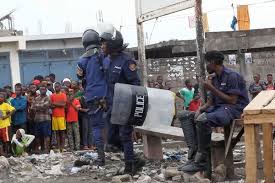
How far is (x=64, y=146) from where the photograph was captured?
498 inches

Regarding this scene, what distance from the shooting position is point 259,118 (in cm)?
510

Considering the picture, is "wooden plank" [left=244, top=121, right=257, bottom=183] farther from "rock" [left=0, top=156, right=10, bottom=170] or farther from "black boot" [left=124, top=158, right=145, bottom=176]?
"rock" [left=0, top=156, right=10, bottom=170]

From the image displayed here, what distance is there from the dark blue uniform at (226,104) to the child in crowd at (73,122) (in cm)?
601

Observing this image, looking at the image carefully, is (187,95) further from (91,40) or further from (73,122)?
(91,40)

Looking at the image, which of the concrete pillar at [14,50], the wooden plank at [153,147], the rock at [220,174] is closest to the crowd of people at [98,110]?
the rock at [220,174]

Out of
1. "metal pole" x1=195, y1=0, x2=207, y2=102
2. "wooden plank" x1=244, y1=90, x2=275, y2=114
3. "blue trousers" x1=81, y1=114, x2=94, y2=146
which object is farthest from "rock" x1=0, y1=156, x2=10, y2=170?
"blue trousers" x1=81, y1=114, x2=94, y2=146

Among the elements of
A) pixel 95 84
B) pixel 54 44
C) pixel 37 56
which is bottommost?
pixel 95 84

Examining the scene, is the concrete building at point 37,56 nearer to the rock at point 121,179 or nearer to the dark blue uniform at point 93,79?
the dark blue uniform at point 93,79

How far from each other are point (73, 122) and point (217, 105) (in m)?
6.17

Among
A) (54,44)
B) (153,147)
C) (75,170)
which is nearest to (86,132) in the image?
(153,147)

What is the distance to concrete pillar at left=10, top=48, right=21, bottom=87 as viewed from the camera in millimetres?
23039

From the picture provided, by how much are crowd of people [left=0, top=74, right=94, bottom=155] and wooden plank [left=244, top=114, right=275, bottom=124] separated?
23.0 ft

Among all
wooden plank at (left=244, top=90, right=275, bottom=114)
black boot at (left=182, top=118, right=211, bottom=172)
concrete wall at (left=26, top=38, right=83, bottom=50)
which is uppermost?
concrete wall at (left=26, top=38, right=83, bottom=50)

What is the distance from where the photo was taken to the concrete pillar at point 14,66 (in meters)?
23.0
